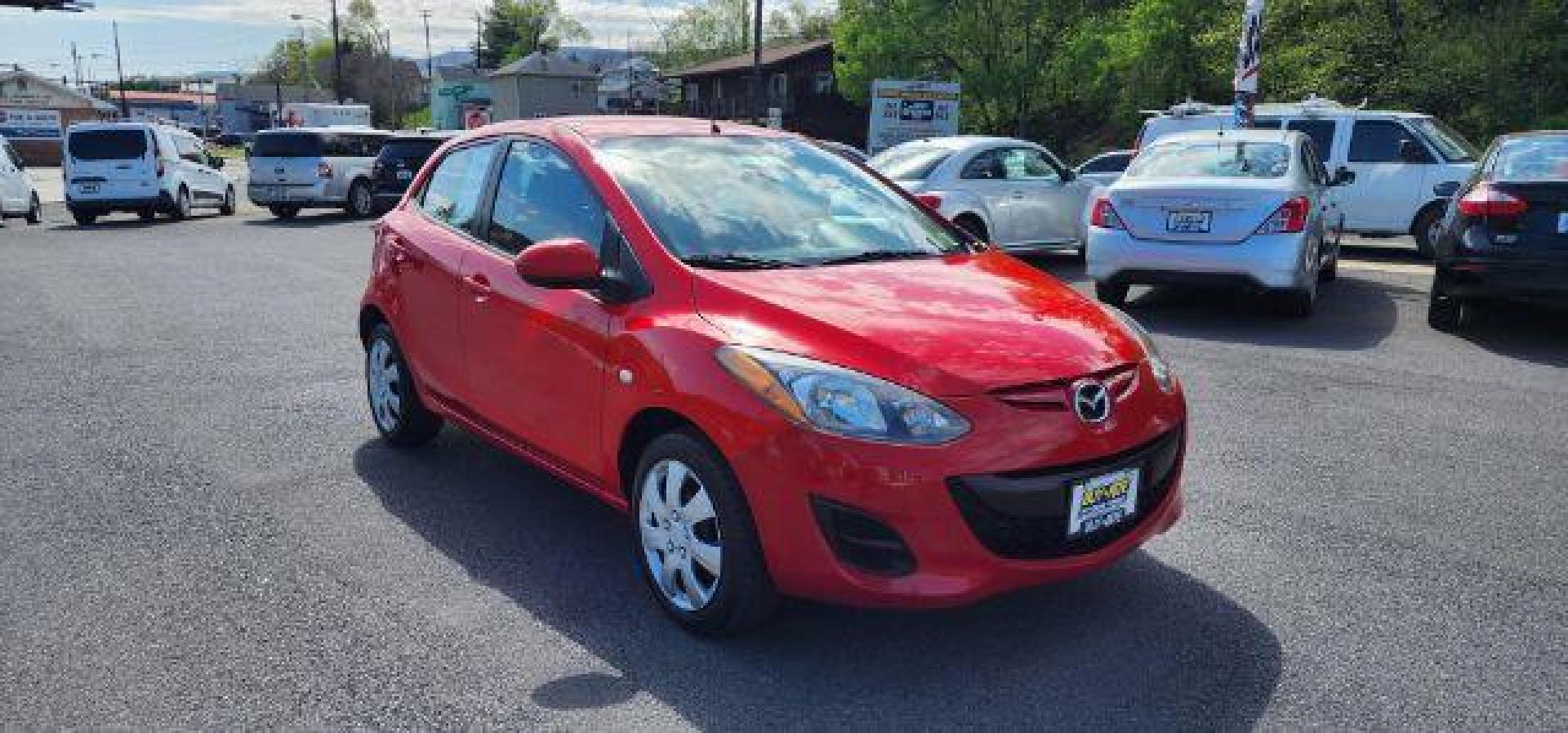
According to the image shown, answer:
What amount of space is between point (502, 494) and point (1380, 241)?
15.4 metres

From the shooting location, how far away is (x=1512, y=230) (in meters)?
7.57

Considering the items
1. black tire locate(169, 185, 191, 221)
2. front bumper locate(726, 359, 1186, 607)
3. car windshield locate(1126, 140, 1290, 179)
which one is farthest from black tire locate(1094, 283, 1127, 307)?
black tire locate(169, 185, 191, 221)

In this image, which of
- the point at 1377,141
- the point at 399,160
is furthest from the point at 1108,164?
the point at 399,160

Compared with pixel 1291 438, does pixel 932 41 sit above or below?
above

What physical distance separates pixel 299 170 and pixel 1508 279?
773 inches

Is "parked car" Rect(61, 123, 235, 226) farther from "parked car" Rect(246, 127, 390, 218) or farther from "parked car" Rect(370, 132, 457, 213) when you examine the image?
"parked car" Rect(370, 132, 457, 213)

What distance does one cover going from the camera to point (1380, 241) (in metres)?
16.4

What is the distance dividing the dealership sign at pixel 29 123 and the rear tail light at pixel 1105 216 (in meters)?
64.4

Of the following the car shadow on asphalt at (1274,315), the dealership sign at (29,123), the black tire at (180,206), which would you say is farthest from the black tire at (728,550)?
the dealership sign at (29,123)

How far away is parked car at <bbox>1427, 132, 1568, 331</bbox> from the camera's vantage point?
741 cm

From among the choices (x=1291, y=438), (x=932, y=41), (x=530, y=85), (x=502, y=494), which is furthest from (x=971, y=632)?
(x=530, y=85)

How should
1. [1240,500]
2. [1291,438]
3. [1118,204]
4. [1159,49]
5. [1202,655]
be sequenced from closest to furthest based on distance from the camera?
[1202,655] < [1240,500] < [1291,438] < [1118,204] < [1159,49]

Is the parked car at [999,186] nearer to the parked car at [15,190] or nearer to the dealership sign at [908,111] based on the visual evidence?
the dealership sign at [908,111]

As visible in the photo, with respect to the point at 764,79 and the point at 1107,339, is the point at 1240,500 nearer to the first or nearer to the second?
the point at 1107,339
